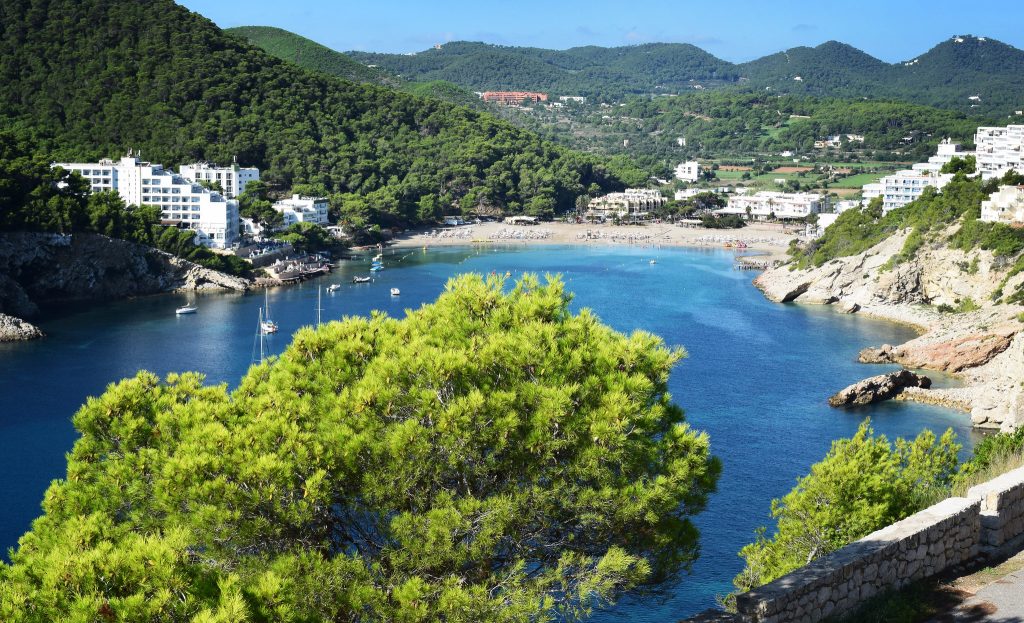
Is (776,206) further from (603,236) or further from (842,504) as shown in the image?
(842,504)

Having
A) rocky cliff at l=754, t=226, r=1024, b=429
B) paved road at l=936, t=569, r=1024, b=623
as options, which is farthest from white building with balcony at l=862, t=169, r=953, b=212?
paved road at l=936, t=569, r=1024, b=623

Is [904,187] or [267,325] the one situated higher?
[904,187]

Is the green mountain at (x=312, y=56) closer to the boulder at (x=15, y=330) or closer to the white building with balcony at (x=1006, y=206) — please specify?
the boulder at (x=15, y=330)

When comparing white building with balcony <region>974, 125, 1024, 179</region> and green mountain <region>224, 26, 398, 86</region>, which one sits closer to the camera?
white building with balcony <region>974, 125, 1024, 179</region>

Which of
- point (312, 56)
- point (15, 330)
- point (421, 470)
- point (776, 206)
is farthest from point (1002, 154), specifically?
point (312, 56)

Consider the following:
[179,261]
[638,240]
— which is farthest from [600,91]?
[179,261]

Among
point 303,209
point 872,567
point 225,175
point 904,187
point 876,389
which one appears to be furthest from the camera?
point 225,175

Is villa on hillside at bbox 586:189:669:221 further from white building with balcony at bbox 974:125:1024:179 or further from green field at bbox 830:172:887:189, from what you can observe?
white building with balcony at bbox 974:125:1024:179
